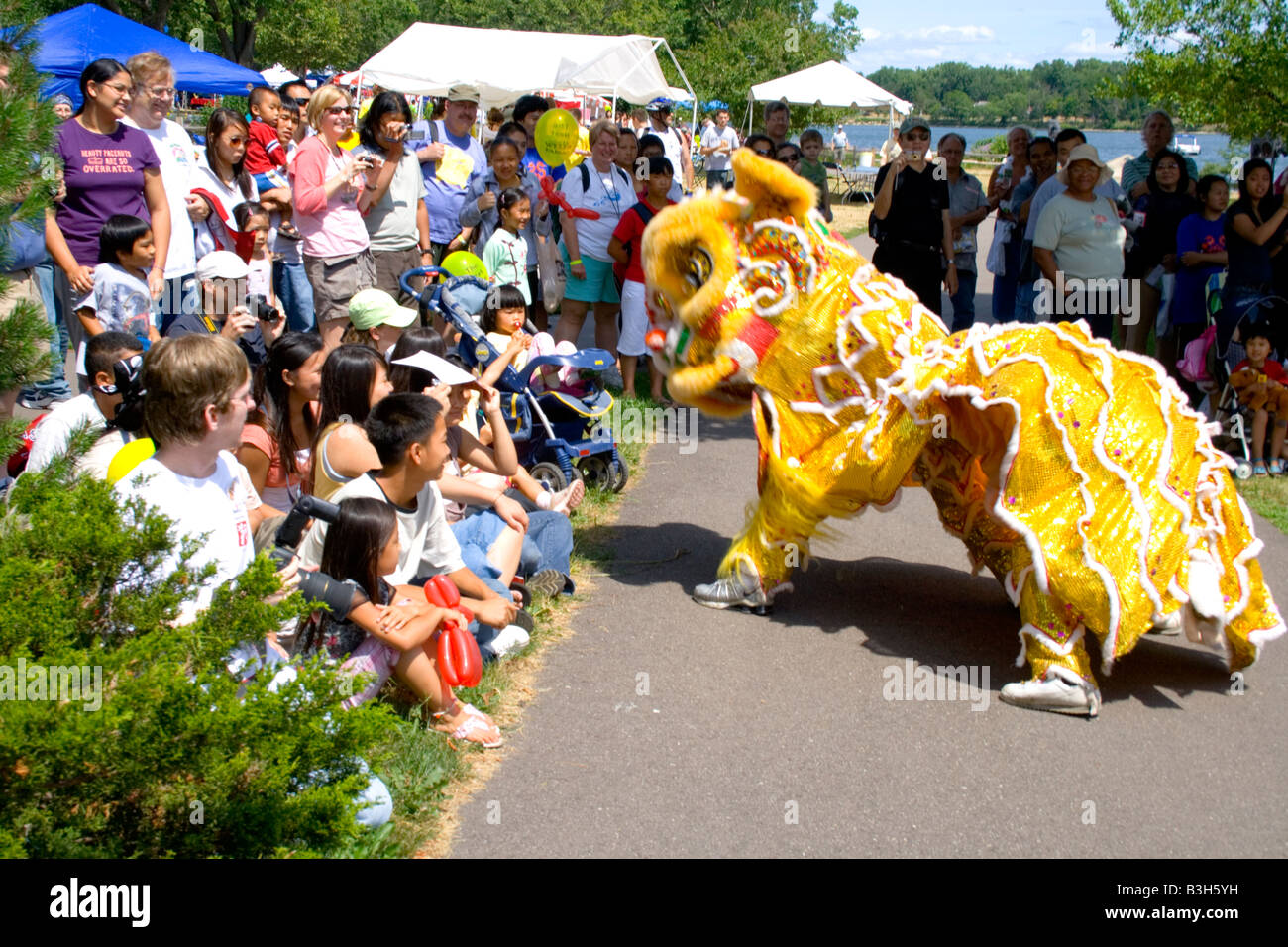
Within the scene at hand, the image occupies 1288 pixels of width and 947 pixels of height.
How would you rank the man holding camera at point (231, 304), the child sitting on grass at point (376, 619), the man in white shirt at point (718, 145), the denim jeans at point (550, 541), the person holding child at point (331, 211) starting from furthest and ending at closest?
the man in white shirt at point (718, 145) < the person holding child at point (331, 211) < the man holding camera at point (231, 304) < the denim jeans at point (550, 541) < the child sitting on grass at point (376, 619)

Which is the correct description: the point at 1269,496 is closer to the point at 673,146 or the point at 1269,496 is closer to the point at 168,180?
the point at 168,180

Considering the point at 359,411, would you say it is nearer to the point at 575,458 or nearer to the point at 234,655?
the point at 234,655

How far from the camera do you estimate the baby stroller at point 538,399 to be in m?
7.00

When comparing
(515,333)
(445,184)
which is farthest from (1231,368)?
(445,184)

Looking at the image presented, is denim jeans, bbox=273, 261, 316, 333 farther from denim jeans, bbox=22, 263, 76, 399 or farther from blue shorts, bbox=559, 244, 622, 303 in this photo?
blue shorts, bbox=559, 244, 622, 303

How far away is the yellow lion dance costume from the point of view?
465 cm

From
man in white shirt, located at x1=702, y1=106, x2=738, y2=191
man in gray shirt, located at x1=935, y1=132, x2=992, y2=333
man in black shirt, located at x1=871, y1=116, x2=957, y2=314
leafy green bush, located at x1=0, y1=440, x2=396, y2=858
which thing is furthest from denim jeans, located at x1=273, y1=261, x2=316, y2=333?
man in white shirt, located at x1=702, y1=106, x2=738, y2=191

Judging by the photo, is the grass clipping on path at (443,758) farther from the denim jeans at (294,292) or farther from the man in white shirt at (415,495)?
the denim jeans at (294,292)

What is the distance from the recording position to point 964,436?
16.8ft

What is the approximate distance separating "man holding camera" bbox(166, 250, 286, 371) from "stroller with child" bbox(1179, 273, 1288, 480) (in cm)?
686

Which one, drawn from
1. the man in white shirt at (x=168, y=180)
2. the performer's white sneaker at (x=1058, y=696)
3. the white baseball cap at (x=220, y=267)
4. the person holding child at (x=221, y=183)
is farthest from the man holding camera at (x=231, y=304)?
the performer's white sneaker at (x=1058, y=696)

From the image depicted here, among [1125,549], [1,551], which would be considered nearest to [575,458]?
[1125,549]

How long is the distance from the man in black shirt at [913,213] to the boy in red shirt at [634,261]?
1.86 metres

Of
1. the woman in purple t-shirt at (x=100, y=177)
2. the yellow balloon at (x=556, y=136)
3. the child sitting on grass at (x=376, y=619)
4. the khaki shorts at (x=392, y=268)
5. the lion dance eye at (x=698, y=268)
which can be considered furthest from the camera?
the yellow balloon at (x=556, y=136)
